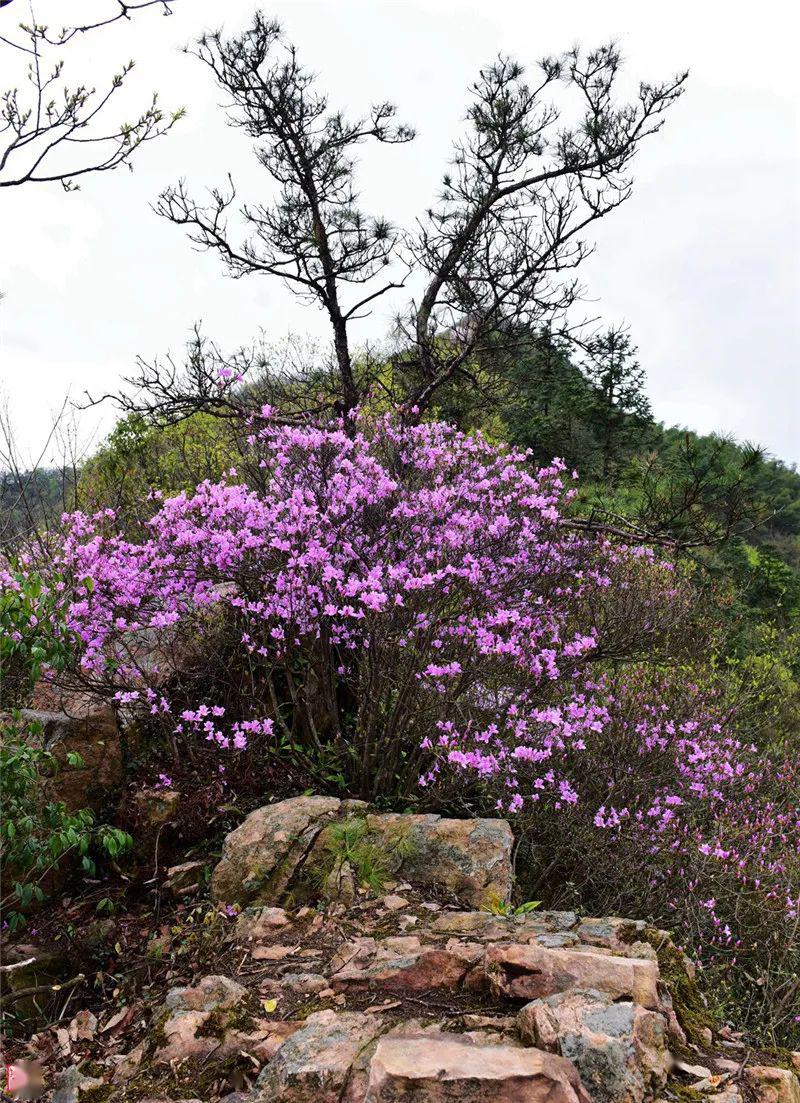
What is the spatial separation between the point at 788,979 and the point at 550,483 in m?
4.36

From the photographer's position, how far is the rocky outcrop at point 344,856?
4.00m

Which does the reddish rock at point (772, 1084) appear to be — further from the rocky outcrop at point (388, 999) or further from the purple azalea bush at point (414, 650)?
the purple azalea bush at point (414, 650)

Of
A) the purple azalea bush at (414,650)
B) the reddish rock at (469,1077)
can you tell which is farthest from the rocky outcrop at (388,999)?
the purple azalea bush at (414,650)

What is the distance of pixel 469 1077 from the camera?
1.96m

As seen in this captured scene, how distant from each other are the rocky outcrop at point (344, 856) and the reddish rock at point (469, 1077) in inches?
74.0

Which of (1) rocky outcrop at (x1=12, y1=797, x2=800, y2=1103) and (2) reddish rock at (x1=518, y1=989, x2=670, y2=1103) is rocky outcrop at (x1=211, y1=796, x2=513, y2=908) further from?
Answer: (2) reddish rock at (x1=518, y1=989, x2=670, y2=1103)

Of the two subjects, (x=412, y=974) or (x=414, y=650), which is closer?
(x=412, y=974)

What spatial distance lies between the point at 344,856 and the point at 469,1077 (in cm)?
220

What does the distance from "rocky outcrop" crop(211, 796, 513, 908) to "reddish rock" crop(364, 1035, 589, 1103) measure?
1879mm

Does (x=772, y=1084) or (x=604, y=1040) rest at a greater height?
(x=604, y=1040)

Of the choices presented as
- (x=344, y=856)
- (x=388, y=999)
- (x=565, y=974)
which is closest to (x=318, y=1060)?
(x=388, y=999)

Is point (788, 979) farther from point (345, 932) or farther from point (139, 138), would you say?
point (139, 138)

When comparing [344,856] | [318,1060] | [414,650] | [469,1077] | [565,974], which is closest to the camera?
[469,1077]

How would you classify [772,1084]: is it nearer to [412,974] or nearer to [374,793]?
[412,974]
